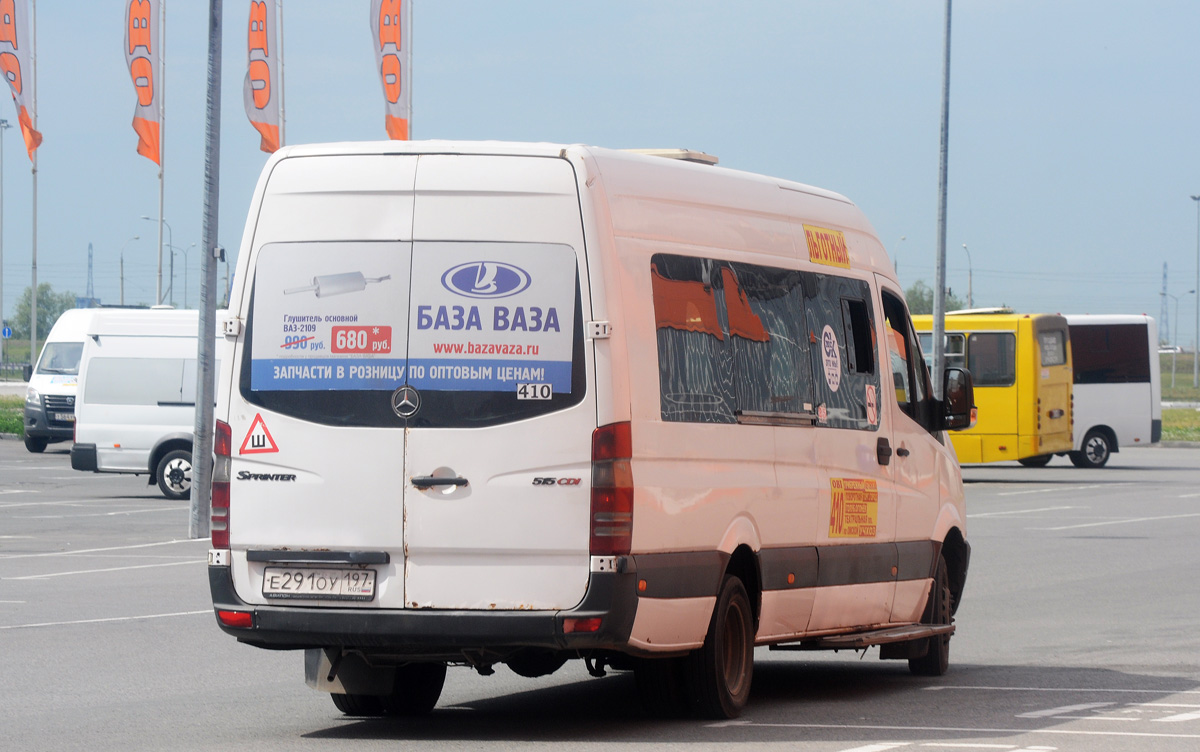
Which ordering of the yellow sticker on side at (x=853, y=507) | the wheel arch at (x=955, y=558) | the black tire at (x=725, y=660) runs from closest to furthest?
the black tire at (x=725, y=660)
the yellow sticker on side at (x=853, y=507)
the wheel arch at (x=955, y=558)

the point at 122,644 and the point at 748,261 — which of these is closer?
the point at 748,261

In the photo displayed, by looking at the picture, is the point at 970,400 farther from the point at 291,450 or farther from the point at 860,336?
the point at 291,450

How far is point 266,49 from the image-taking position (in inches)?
1266

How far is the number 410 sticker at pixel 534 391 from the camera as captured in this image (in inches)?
305

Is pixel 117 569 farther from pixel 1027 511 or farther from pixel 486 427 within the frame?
pixel 1027 511

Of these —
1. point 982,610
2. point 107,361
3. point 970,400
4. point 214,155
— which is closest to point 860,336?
point 970,400

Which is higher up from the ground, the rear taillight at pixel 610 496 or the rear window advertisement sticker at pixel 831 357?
the rear window advertisement sticker at pixel 831 357

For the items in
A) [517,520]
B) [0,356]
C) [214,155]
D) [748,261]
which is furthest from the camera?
[0,356]

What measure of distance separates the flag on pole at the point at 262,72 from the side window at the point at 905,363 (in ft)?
73.8

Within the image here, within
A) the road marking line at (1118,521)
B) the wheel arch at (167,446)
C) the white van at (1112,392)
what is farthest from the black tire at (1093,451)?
the wheel arch at (167,446)

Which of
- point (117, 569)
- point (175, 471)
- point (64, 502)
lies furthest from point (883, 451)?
point (64, 502)

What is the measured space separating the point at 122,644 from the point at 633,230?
558 centimetres

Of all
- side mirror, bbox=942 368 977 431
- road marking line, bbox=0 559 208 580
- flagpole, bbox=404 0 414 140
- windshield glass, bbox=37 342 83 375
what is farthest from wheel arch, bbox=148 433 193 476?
side mirror, bbox=942 368 977 431

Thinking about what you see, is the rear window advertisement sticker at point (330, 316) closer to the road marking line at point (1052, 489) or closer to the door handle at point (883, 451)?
the door handle at point (883, 451)
